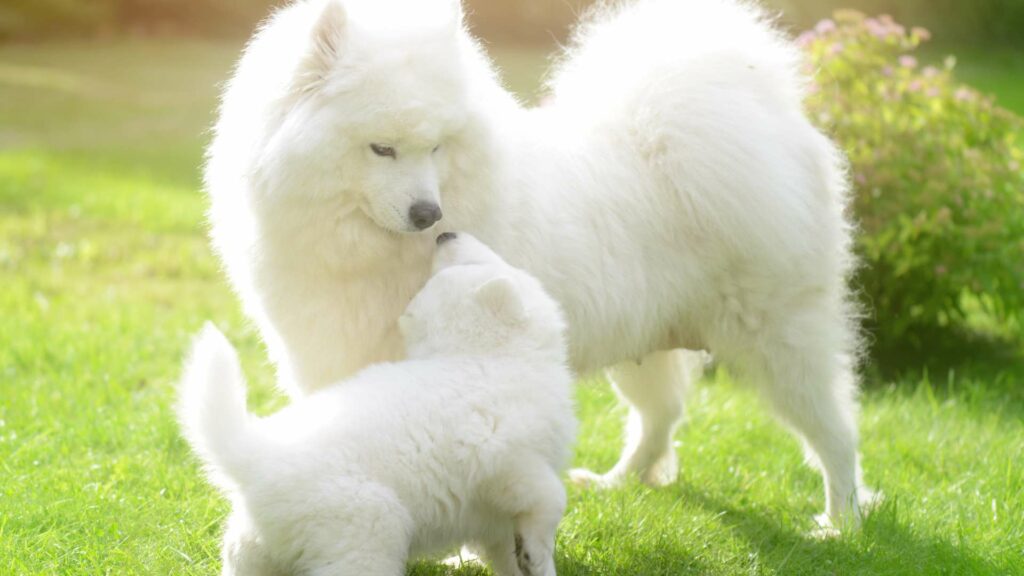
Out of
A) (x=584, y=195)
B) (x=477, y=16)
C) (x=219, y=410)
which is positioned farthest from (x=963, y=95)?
(x=477, y=16)

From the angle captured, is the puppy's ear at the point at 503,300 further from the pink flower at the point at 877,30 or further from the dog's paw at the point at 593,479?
the pink flower at the point at 877,30

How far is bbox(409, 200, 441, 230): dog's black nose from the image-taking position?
3.46m

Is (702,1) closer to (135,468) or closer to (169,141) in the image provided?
(135,468)

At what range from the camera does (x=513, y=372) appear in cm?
342

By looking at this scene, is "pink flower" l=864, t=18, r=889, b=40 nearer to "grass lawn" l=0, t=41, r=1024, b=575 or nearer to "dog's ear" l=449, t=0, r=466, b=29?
"grass lawn" l=0, t=41, r=1024, b=575

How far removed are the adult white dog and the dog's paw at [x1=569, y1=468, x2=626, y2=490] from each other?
26 millimetres

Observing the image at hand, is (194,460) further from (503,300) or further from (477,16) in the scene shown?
(477,16)

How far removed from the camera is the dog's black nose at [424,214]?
3.46 m

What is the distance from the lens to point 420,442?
126 inches

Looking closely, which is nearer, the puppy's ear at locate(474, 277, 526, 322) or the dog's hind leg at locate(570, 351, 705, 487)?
the puppy's ear at locate(474, 277, 526, 322)

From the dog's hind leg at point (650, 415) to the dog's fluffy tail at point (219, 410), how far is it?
215 cm

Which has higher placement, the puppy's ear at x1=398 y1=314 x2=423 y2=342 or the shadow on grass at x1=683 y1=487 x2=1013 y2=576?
the puppy's ear at x1=398 y1=314 x2=423 y2=342

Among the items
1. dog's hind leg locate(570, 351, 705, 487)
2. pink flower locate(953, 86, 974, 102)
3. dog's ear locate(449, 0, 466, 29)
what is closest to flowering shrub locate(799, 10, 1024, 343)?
pink flower locate(953, 86, 974, 102)

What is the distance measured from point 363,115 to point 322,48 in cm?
24
